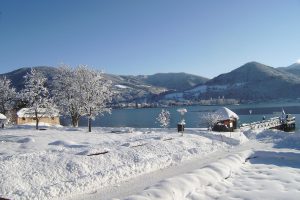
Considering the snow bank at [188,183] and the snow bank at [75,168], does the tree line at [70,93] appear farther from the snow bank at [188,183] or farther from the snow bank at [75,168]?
the snow bank at [188,183]

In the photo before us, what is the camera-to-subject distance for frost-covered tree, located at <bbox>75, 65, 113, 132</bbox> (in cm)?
5734

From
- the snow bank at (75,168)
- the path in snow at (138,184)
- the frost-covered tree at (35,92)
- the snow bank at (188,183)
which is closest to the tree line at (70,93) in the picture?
the frost-covered tree at (35,92)

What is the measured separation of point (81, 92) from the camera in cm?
5922

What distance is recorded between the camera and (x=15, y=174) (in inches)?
748

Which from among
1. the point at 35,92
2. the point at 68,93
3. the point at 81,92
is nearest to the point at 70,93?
the point at 68,93

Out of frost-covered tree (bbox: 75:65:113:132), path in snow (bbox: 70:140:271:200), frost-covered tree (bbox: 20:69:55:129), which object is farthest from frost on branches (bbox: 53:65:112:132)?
path in snow (bbox: 70:140:271:200)

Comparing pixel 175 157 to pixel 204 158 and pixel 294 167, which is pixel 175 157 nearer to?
pixel 204 158

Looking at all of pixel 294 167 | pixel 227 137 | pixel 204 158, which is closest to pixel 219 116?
pixel 227 137

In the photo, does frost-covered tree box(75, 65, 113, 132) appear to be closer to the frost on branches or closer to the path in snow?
the frost on branches

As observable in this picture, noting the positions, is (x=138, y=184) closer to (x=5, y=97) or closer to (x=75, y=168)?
(x=75, y=168)

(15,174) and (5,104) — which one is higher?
(5,104)

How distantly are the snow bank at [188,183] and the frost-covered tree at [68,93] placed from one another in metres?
45.0

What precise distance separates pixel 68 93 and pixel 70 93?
111 cm

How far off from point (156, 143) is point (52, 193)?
1577cm
